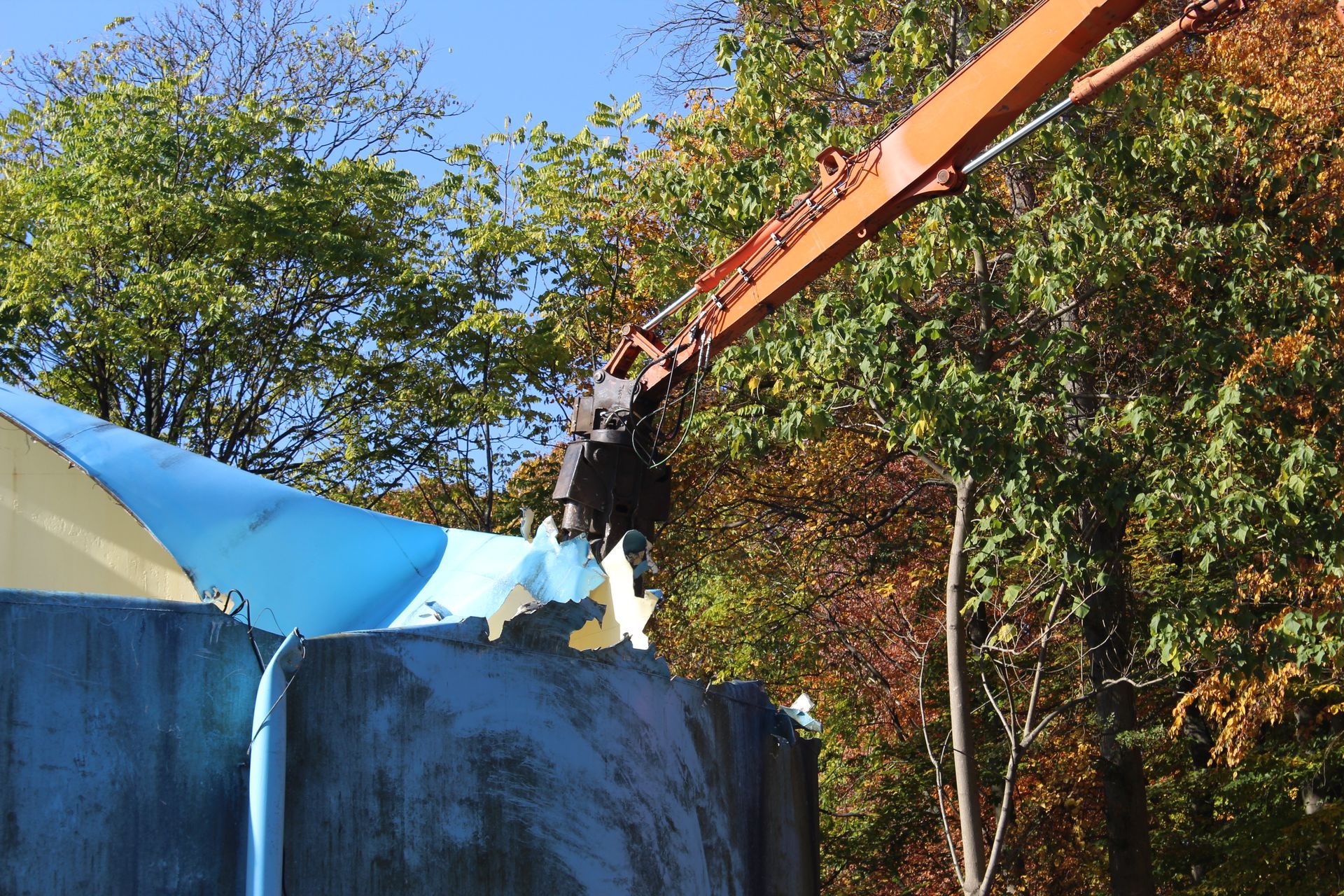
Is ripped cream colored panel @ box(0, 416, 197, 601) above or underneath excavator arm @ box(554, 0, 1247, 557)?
underneath

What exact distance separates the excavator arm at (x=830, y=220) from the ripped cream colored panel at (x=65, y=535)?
445 cm

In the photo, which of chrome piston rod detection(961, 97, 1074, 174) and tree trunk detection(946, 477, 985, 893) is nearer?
chrome piston rod detection(961, 97, 1074, 174)

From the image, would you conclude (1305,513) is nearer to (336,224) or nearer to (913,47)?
(913,47)

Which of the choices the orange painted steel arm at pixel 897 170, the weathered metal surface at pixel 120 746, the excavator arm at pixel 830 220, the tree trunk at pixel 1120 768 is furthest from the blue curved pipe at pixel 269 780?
the tree trunk at pixel 1120 768

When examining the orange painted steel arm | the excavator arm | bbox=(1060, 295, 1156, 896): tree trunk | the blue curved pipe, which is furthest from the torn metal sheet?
bbox=(1060, 295, 1156, 896): tree trunk

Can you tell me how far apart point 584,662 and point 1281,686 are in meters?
10.5

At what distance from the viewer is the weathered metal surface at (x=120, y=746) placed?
10.9 ft

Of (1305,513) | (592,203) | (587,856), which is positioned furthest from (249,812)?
(592,203)

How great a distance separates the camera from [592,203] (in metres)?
17.5

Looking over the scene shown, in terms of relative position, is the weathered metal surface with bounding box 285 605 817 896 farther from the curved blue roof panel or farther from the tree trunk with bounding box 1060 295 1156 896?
the tree trunk with bounding box 1060 295 1156 896

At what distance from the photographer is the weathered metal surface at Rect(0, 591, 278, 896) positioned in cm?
332

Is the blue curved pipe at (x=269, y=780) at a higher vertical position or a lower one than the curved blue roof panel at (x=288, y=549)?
lower

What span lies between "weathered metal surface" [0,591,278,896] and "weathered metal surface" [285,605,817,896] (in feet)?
0.64

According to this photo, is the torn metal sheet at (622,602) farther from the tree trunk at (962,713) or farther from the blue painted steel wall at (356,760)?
the tree trunk at (962,713)
